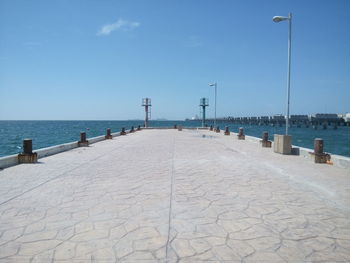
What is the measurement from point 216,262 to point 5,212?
388cm

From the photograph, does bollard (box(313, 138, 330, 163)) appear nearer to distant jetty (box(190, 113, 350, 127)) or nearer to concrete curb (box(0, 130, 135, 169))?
concrete curb (box(0, 130, 135, 169))

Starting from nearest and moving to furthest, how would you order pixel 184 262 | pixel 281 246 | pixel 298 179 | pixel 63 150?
pixel 184 262 → pixel 281 246 → pixel 298 179 → pixel 63 150

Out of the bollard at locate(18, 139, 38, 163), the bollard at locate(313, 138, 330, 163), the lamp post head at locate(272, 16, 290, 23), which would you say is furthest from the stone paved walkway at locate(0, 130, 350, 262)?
the lamp post head at locate(272, 16, 290, 23)

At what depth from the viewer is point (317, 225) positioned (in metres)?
4.28

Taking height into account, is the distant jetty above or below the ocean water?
above

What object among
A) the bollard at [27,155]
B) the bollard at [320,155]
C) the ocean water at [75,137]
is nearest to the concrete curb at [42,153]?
the bollard at [27,155]

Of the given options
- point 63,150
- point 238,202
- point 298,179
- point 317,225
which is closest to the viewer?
point 317,225

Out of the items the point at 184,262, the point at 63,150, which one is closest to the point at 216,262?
the point at 184,262

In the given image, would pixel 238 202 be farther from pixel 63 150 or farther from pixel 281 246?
pixel 63 150

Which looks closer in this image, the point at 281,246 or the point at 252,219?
the point at 281,246

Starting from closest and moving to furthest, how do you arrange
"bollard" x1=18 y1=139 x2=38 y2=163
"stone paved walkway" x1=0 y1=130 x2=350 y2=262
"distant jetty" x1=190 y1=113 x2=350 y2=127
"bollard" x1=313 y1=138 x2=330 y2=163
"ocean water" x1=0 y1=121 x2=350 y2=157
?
"stone paved walkway" x1=0 y1=130 x2=350 y2=262, "bollard" x1=18 y1=139 x2=38 y2=163, "bollard" x1=313 y1=138 x2=330 y2=163, "ocean water" x1=0 y1=121 x2=350 y2=157, "distant jetty" x1=190 y1=113 x2=350 y2=127

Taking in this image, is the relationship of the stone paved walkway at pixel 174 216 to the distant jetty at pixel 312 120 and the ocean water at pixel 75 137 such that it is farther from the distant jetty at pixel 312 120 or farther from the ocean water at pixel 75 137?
the distant jetty at pixel 312 120

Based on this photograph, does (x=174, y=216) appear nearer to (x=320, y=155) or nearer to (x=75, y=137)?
(x=320, y=155)

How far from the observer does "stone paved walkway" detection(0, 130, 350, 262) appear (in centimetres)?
341
